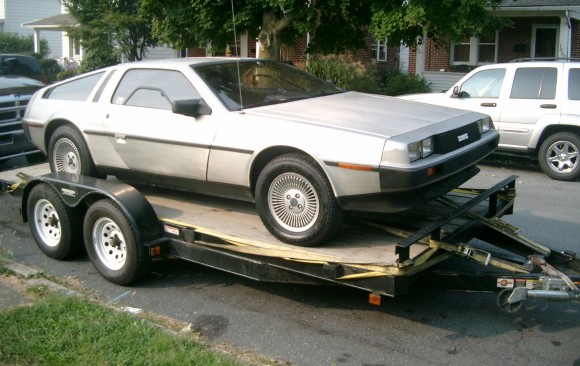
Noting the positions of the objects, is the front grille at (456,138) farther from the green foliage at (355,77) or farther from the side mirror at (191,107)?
the green foliage at (355,77)

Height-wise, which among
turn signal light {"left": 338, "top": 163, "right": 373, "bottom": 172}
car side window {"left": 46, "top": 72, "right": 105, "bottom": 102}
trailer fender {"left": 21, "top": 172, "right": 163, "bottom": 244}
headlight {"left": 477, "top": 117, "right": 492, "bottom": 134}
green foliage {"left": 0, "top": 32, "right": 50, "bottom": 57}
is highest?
green foliage {"left": 0, "top": 32, "right": 50, "bottom": 57}

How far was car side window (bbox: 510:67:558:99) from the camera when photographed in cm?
1046

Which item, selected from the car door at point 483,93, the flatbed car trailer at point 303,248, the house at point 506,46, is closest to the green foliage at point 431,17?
the car door at point 483,93

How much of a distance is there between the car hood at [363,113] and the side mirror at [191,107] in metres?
0.38

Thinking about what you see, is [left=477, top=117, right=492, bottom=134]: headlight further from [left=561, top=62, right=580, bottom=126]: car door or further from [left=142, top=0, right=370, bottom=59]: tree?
[left=142, top=0, right=370, bottom=59]: tree

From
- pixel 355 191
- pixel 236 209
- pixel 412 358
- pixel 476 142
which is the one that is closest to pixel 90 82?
pixel 236 209

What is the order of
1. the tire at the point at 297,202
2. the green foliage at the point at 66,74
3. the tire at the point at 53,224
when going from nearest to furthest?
1. the tire at the point at 297,202
2. the tire at the point at 53,224
3. the green foliage at the point at 66,74

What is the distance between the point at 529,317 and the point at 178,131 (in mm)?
3126

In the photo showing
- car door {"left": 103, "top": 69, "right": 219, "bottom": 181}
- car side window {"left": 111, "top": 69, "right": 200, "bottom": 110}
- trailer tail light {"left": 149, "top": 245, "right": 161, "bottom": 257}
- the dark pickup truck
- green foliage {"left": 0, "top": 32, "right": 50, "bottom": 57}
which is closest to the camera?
trailer tail light {"left": 149, "top": 245, "right": 161, "bottom": 257}

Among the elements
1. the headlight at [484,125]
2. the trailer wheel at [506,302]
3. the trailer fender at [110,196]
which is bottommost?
the trailer wheel at [506,302]

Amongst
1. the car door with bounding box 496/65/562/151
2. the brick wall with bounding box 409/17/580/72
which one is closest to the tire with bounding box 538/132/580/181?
the car door with bounding box 496/65/562/151

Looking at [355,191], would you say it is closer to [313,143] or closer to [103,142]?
[313,143]

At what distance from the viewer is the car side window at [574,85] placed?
10.2 meters

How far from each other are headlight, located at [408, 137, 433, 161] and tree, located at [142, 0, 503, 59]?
6418mm
